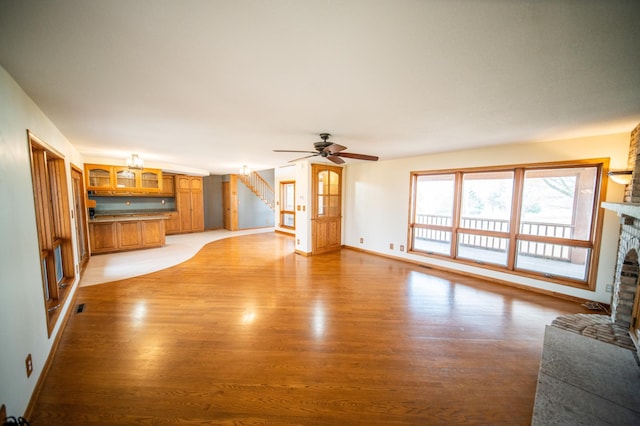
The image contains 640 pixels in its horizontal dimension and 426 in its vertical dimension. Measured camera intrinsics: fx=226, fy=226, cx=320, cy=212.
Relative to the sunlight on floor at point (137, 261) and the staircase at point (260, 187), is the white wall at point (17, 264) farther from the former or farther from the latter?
the staircase at point (260, 187)

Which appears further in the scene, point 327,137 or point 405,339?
point 327,137

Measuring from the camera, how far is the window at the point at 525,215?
3.62 meters

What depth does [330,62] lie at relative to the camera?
5.07ft

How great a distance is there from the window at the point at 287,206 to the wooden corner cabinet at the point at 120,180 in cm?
392

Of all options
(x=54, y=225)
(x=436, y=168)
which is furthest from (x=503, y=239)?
(x=54, y=225)

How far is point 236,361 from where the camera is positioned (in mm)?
2139

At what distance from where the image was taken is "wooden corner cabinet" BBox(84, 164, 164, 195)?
19.2 feet

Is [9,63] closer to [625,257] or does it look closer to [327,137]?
[327,137]

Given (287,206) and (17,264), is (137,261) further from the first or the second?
(287,206)

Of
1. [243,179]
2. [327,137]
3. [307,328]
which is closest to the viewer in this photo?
[307,328]

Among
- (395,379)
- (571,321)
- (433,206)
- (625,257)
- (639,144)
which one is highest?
(639,144)

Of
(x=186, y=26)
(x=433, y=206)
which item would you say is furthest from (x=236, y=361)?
(x=433, y=206)

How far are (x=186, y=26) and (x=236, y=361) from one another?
2.58 m

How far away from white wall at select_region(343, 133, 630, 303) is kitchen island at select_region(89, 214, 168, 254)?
5463 mm
